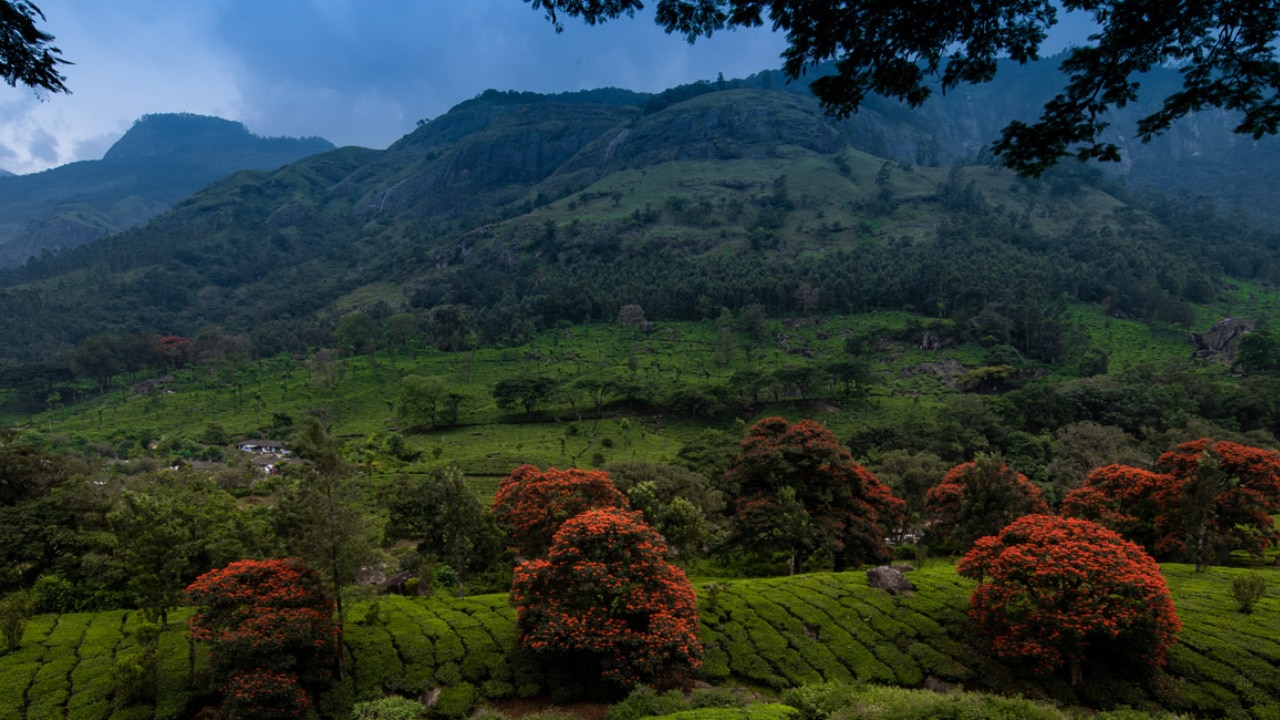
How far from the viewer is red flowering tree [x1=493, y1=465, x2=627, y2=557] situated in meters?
27.2

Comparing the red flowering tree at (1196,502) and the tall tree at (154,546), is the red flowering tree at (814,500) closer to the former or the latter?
the red flowering tree at (1196,502)

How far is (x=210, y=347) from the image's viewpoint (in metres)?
134

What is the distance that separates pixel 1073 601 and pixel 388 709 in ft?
77.6

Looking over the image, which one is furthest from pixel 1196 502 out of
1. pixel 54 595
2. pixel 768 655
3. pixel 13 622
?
pixel 54 595

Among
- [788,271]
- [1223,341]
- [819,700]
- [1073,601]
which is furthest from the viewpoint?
[788,271]

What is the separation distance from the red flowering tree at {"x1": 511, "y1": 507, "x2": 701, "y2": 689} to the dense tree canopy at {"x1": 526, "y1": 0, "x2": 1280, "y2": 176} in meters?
17.7

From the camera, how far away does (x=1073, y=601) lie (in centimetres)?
1945

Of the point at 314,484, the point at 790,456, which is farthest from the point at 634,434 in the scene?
the point at 314,484

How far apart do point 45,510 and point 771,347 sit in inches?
4134

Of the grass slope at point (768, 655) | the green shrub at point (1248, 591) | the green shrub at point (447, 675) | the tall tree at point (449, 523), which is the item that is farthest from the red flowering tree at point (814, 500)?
the green shrub at point (447, 675)

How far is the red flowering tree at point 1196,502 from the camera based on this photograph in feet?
93.2

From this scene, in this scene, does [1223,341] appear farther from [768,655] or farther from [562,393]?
[768,655]

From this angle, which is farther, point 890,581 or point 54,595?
point 890,581

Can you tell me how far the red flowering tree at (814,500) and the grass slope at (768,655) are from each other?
4900mm
